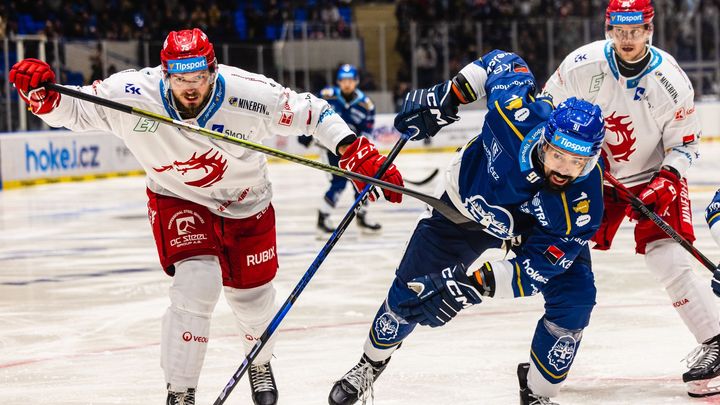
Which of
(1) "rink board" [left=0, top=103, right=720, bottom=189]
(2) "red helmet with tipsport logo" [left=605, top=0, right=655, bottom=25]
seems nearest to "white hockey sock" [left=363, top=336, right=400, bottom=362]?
(2) "red helmet with tipsport logo" [left=605, top=0, right=655, bottom=25]

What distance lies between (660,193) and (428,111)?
0.88m

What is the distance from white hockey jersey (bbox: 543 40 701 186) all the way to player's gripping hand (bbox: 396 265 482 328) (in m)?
1.24

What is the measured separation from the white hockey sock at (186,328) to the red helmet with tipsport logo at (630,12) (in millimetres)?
1806

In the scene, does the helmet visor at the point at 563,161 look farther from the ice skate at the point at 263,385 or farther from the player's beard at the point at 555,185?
the ice skate at the point at 263,385

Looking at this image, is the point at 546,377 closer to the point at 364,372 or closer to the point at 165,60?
the point at 364,372

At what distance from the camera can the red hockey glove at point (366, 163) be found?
364cm

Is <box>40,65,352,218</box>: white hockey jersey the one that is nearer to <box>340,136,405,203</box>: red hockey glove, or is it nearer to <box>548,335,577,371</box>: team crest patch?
<box>340,136,405,203</box>: red hockey glove

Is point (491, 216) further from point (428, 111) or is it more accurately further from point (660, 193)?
point (660, 193)

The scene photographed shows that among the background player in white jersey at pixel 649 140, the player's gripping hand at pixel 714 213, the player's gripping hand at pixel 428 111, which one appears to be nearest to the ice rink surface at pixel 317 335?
the background player in white jersey at pixel 649 140

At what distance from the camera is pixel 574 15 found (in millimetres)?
19031

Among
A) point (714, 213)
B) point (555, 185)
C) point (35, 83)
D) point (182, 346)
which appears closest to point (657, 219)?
point (714, 213)

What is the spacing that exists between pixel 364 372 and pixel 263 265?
19.6 inches

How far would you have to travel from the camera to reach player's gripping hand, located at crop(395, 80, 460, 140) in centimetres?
385

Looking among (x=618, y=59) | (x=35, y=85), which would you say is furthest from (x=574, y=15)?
(x=35, y=85)
